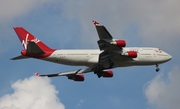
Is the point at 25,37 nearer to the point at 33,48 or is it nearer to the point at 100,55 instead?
the point at 33,48

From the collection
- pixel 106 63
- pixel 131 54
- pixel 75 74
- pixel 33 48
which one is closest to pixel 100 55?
pixel 106 63

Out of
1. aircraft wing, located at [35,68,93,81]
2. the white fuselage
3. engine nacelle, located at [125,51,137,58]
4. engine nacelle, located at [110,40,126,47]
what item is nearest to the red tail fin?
the white fuselage

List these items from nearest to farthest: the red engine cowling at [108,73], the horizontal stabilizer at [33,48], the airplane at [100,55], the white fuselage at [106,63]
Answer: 1. the horizontal stabilizer at [33,48]
2. the airplane at [100,55]
3. the white fuselage at [106,63]
4. the red engine cowling at [108,73]

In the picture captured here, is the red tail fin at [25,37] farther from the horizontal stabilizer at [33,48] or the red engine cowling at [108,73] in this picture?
the red engine cowling at [108,73]

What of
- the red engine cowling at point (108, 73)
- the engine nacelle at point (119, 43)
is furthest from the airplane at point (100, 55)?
the red engine cowling at point (108, 73)

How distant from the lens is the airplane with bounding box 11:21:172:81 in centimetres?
6819

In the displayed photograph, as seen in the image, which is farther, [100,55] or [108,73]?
[108,73]

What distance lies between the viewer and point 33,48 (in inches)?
2670

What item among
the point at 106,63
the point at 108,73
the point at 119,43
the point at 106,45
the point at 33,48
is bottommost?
the point at 108,73

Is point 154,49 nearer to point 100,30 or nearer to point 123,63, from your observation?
point 123,63

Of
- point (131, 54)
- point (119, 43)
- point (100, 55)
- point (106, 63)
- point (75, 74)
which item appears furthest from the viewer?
point (75, 74)

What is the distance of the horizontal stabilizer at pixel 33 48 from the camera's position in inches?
2618

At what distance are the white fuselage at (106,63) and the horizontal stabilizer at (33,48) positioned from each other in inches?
104

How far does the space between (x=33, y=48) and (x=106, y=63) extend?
13.2m
